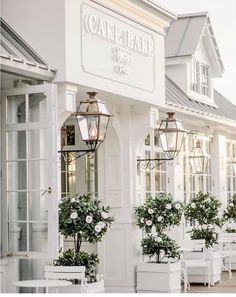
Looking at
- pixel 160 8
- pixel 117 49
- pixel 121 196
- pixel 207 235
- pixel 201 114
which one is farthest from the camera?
pixel 201 114

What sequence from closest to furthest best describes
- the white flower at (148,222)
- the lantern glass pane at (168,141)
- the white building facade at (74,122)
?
1. the white building facade at (74,122)
2. the white flower at (148,222)
3. the lantern glass pane at (168,141)

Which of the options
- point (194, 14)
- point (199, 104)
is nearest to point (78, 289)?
point (199, 104)

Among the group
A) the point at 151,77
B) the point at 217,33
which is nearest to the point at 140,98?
the point at 151,77

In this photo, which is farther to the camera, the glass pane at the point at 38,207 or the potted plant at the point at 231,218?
the potted plant at the point at 231,218

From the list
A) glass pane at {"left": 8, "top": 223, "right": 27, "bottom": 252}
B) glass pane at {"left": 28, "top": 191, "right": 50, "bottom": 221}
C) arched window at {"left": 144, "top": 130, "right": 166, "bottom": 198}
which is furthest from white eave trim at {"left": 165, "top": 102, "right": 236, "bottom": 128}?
glass pane at {"left": 8, "top": 223, "right": 27, "bottom": 252}

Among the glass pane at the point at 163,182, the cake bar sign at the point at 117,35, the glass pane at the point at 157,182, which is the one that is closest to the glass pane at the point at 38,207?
the cake bar sign at the point at 117,35

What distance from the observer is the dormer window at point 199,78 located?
50.9ft

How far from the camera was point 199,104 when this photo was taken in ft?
49.5

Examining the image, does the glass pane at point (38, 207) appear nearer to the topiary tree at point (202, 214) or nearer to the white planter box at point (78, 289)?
the white planter box at point (78, 289)

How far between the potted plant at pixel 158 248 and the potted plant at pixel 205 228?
5.22 ft

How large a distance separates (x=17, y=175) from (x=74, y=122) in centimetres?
364

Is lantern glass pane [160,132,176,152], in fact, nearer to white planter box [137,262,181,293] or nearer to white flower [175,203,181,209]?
white flower [175,203,181,209]

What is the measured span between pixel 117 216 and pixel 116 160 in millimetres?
835

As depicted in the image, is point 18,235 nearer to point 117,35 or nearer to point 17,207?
point 17,207
